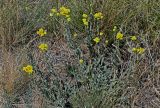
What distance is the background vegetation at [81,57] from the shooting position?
2588mm

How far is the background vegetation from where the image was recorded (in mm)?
2588

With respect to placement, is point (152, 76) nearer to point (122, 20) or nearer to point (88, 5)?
point (122, 20)

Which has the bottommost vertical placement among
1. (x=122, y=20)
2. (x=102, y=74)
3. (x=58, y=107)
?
(x=58, y=107)

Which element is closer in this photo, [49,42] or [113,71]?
[113,71]

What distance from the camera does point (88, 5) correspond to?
3.12 m

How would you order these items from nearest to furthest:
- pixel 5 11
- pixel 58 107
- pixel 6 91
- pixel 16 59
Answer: pixel 58 107, pixel 6 91, pixel 16 59, pixel 5 11

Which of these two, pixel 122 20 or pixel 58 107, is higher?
pixel 122 20

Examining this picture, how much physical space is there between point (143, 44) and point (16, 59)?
0.99 meters

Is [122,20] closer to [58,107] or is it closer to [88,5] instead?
[88,5]

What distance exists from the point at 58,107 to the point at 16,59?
2.03 ft

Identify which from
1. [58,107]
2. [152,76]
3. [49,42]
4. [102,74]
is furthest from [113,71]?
[49,42]

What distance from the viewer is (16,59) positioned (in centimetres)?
294

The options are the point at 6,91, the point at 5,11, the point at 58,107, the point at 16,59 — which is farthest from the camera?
the point at 5,11

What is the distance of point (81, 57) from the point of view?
2809mm
